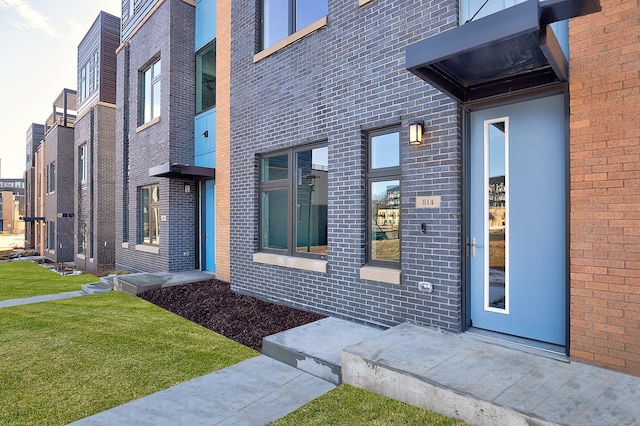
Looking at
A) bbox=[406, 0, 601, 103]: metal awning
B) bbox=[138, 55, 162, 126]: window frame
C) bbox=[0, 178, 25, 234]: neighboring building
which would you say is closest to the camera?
bbox=[406, 0, 601, 103]: metal awning

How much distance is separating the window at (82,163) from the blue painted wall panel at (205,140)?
972cm

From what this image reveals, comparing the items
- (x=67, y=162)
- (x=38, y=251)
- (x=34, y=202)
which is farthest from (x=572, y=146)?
(x=34, y=202)

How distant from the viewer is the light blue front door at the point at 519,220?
12.5 ft

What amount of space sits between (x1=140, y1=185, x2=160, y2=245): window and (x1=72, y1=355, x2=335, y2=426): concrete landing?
8255mm

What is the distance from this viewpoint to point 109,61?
15.9 meters

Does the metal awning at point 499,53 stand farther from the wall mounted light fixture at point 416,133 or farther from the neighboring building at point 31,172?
the neighboring building at point 31,172

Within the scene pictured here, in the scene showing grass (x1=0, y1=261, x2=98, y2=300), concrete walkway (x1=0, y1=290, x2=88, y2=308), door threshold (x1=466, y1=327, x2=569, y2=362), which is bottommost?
grass (x1=0, y1=261, x2=98, y2=300)

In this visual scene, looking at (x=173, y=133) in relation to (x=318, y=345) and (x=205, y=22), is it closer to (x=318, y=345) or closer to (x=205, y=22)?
(x=205, y=22)

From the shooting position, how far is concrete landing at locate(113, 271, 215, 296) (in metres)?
8.59

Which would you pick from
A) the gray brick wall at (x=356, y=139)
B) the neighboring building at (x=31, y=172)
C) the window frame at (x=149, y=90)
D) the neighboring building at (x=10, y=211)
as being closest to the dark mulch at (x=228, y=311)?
the gray brick wall at (x=356, y=139)

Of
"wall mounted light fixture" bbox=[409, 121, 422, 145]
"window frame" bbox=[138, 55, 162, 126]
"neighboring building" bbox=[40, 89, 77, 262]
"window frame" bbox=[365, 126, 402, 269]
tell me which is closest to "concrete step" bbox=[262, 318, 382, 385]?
"window frame" bbox=[365, 126, 402, 269]

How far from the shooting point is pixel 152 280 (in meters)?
9.11

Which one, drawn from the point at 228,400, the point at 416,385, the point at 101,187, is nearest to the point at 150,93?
the point at 101,187

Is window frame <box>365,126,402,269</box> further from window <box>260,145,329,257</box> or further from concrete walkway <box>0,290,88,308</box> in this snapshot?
concrete walkway <box>0,290,88,308</box>
